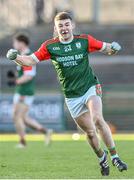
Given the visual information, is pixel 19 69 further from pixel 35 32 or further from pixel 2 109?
pixel 35 32

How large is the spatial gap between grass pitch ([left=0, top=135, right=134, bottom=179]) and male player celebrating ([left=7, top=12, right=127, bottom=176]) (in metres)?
0.54

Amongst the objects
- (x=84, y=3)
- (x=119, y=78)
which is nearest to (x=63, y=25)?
(x=119, y=78)

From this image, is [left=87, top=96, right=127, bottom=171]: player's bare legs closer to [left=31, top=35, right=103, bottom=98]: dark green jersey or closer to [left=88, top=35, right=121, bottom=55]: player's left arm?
[left=31, top=35, right=103, bottom=98]: dark green jersey

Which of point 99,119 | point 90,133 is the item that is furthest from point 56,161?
point 99,119

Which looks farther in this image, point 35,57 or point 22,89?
point 22,89

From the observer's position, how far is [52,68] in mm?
30438

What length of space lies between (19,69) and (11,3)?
70.9 ft

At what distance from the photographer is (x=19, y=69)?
18.3m

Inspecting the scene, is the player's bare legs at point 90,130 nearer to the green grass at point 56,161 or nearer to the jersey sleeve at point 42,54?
the green grass at point 56,161

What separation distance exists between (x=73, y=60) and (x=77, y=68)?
0.12 meters

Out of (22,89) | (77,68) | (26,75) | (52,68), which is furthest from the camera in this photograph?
(52,68)

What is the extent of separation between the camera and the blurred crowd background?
2498cm

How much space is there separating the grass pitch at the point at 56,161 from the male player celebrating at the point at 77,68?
0.54m

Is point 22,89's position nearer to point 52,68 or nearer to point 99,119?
point 99,119
